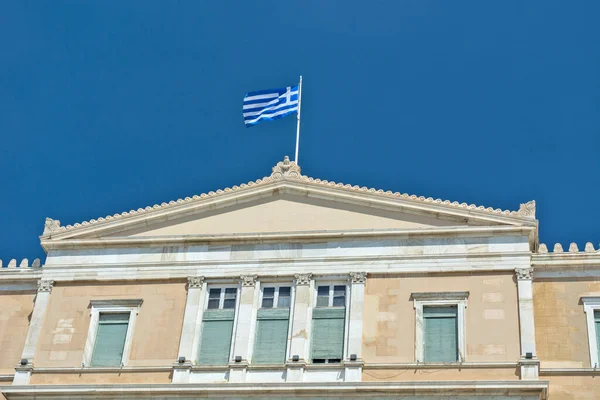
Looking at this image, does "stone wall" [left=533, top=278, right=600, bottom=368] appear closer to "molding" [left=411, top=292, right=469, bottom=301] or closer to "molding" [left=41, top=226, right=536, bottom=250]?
"molding" [left=41, top=226, right=536, bottom=250]

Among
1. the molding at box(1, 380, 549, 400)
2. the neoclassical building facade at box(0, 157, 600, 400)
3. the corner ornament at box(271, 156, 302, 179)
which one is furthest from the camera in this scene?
the corner ornament at box(271, 156, 302, 179)

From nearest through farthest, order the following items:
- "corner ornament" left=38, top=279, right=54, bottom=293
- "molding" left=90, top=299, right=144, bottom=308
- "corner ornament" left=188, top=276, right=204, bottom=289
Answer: "corner ornament" left=188, top=276, right=204, bottom=289
"molding" left=90, top=299, right=144, bottom=308
"corner ornament" left=38, top=279, right=54, bottom=293

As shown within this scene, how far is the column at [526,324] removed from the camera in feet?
126

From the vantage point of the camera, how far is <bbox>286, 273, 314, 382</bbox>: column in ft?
130

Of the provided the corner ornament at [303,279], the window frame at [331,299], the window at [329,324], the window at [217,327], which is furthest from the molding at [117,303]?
the window at [329,324]

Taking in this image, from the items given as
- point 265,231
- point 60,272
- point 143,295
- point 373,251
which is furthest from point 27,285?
point 373,251

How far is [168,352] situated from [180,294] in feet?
6.55

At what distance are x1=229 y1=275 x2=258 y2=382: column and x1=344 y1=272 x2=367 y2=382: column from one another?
9.55 feet

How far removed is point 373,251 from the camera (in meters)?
41.7

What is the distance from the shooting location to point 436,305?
133 ft

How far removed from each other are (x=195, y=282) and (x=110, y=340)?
307cm

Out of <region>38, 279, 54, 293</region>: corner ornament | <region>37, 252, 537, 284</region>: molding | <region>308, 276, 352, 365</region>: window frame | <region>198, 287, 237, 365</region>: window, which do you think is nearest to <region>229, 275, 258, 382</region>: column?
<region>198, 287, 237, 365</region>: window

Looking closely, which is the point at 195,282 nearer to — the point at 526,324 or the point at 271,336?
the point at 271,336

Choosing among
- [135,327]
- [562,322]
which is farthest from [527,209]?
[135,327]
